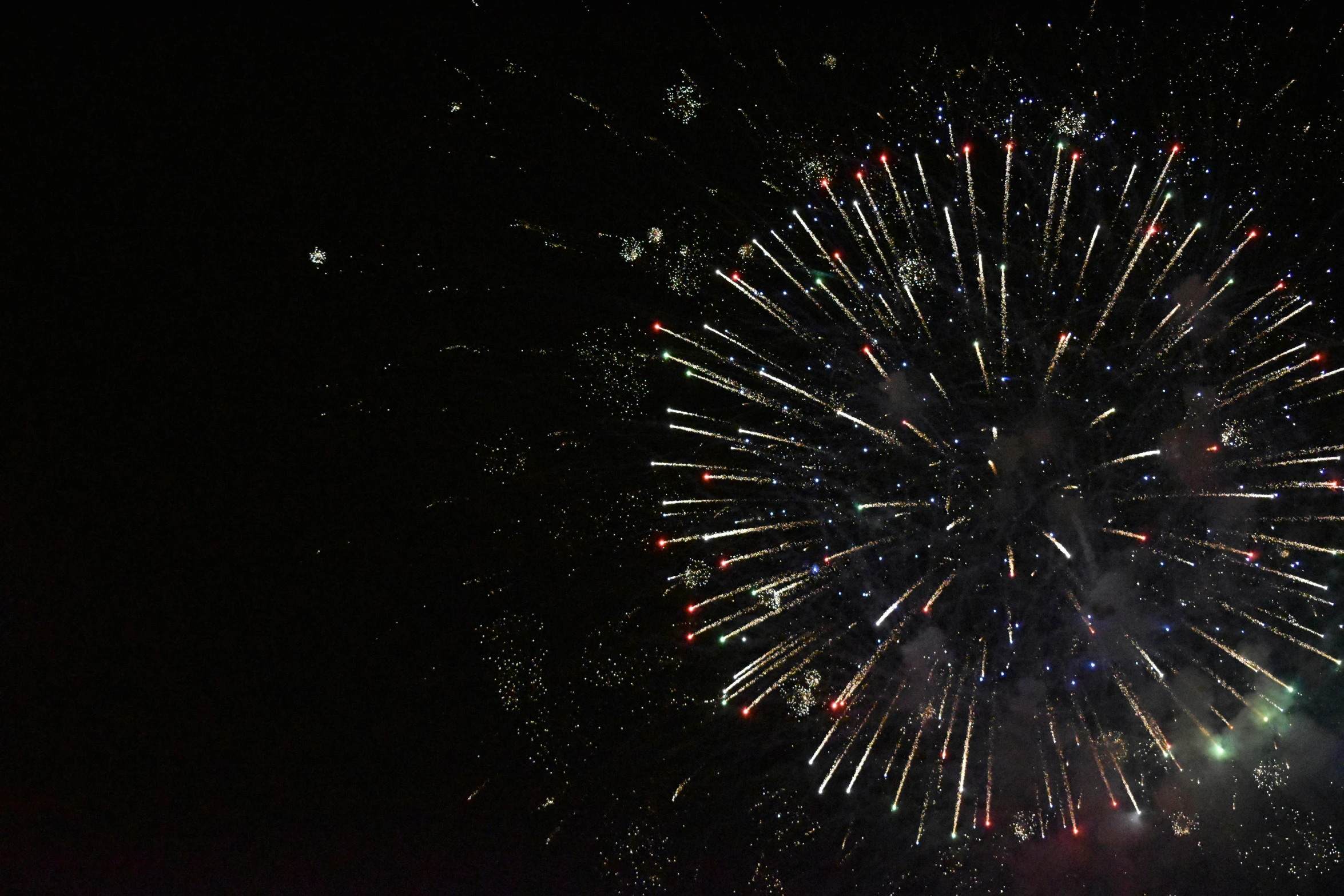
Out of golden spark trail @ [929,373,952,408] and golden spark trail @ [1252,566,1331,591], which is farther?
golden spark trail @ [1252,566,1331,591]

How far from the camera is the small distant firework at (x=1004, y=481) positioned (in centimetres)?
228

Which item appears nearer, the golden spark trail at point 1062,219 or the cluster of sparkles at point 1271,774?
the golden spark trail at point 1062,219

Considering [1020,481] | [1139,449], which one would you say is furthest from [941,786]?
[1139,449]

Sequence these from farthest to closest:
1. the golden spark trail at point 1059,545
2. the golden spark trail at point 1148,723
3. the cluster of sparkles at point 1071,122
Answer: the golden spark trail at point 1148,723, the golden spark trail at point 1059,545, the cluster of sparkles at point 1071,122

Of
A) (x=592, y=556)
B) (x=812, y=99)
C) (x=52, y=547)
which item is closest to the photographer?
(x=812, y=99)

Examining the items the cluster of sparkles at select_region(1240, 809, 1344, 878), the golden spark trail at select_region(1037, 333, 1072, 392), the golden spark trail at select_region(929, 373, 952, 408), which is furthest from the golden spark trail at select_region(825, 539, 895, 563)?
the cluster of sparkles at select_region(1240, 809, 1344, 878)

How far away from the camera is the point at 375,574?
2562 mm

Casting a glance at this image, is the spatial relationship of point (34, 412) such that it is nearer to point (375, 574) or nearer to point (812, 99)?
point (375, 574)

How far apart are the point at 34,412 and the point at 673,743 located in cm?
265

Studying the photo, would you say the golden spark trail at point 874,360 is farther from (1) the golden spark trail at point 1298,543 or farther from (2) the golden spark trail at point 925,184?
(1) the golden spark trail at point 1298,543

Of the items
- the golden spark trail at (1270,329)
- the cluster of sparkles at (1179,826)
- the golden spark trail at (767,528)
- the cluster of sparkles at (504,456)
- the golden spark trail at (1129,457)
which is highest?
the cluster of sparkles at (504,456)

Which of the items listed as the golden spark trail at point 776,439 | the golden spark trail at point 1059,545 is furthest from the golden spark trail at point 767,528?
the golden spark trail at point 1059,545

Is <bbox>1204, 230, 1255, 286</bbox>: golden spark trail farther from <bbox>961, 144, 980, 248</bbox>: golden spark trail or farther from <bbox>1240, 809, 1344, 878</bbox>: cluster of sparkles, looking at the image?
<bbox>1240, 809, 1344, 878</bbox>: cluster of sparkles

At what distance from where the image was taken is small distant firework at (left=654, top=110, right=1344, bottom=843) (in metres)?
2.28
